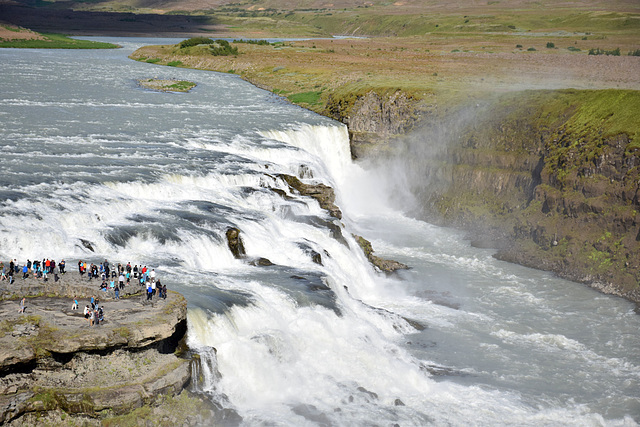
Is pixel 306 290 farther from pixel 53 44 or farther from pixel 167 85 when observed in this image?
pixel 53 44

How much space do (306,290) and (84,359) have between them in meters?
12.9

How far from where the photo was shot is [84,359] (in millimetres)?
21656

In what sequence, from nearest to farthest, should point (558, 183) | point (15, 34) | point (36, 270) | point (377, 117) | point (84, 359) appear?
point (84, 359), point (36, 270), point (558, 183), point (377, 117), point (15, 34)

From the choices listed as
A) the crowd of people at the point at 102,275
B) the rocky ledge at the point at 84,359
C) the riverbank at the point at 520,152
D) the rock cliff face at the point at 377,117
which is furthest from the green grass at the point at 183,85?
the rocky ledge at the point at 84,359

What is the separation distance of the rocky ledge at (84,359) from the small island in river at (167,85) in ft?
203

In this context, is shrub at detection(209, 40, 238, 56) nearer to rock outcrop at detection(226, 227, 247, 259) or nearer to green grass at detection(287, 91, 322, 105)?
green grass at detection(287, 91, 322, 105)

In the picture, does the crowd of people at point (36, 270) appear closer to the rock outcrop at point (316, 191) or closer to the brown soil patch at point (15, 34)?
the rock outcrop at point (316, 191)

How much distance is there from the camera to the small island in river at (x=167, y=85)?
8325cm

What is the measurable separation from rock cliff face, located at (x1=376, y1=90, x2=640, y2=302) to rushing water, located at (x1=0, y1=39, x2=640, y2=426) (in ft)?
6.77

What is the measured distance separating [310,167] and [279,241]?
15.0 m

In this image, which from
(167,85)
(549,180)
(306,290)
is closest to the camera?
(306,290)

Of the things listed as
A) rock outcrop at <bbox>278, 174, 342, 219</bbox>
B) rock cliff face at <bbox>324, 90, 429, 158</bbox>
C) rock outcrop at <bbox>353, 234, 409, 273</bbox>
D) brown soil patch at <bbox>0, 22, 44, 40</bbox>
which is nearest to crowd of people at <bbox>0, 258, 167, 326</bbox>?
rock outcrop at <bbox>353, 234, 409, 273</bbox>

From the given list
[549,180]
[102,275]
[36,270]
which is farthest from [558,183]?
[36,270]

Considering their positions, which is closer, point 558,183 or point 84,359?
point 84,359
